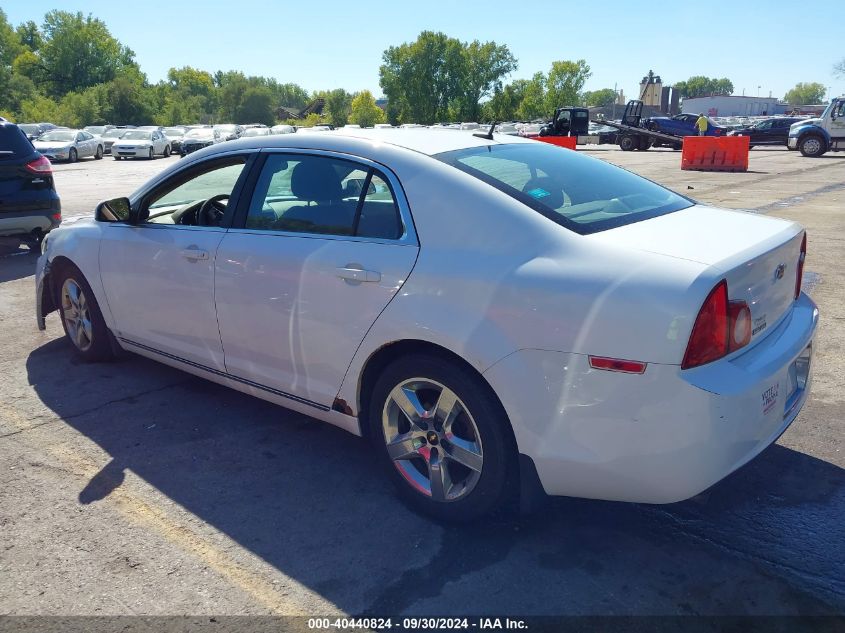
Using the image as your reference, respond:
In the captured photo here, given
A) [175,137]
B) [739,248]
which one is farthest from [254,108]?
[739,248]

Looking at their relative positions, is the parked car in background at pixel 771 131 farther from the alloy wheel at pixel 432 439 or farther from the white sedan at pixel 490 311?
the alloy wheel at pixel 432 439

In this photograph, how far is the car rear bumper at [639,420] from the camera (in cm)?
247

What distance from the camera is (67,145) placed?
32.8m

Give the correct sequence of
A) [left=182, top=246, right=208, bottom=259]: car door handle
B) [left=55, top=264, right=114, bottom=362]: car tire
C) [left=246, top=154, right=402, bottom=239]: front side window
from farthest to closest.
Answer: [left=55, top=264, right=114, bottom=362]: car tire → [left=182, top=246, right=208, bottom=259]: car door handle → [left=246, top=154, right=402, bottom=239]: front side window

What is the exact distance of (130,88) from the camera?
7600 cm

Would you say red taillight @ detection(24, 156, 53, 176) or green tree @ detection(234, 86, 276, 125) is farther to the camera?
green tree @ detection(234, 86, 276, 125)

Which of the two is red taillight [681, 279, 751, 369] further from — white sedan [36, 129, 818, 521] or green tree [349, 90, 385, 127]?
green tree [349, 90, 385, 127]

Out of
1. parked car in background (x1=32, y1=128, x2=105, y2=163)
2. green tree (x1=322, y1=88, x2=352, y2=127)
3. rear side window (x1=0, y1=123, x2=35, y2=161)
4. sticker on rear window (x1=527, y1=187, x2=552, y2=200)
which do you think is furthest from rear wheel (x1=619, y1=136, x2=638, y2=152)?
green tree (x1=322, y1=88, x2=352, y2=127)

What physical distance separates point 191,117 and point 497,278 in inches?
3783

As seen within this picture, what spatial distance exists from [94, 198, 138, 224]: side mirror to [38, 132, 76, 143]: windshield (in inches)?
1294

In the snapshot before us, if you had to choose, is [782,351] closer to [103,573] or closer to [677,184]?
[103,573]

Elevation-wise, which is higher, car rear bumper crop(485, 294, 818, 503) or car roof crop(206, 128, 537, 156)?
car roof crop(206, 128, 537, 156)

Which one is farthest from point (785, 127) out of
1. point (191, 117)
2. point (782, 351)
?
point (191, 117)

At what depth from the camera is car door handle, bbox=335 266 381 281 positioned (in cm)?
312
